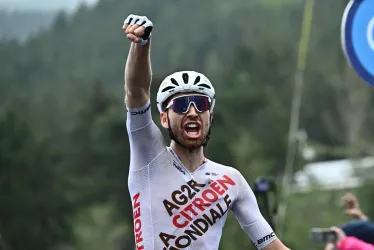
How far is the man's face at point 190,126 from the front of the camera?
412cm

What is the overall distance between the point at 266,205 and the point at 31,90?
50046 millimetres

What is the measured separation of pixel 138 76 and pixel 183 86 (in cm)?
29

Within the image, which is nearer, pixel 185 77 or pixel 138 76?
pixel 138 76

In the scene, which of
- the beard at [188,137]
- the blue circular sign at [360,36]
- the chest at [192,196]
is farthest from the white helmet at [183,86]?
the blue circular sign at [360,36]

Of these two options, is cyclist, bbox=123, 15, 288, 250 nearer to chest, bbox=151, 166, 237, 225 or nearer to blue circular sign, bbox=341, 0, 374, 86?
chest, bbox=151, 166, 237, 225

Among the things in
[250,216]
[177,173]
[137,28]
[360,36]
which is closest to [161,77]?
[360,36]

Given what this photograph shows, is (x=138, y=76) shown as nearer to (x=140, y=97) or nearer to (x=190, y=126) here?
(x=140, y=97)

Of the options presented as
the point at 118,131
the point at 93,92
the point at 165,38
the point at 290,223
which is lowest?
the point at 290,223

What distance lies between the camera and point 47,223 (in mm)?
41188

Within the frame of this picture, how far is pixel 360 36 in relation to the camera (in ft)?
25.6

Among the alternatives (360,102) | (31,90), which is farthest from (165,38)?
(360,102)

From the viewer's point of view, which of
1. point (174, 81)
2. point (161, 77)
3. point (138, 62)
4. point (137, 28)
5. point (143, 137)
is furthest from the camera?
point (161, 77)

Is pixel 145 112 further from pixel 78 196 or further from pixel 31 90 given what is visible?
pixel 31 90

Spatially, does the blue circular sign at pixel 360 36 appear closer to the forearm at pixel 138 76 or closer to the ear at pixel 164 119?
the ear at pixel 164 119
